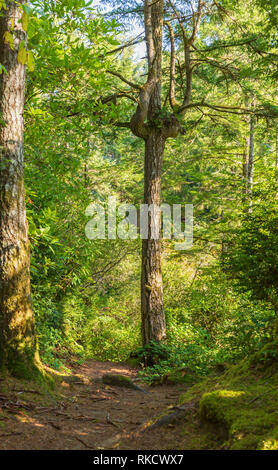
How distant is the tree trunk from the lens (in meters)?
8.84

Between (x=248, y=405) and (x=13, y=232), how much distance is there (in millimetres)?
3087

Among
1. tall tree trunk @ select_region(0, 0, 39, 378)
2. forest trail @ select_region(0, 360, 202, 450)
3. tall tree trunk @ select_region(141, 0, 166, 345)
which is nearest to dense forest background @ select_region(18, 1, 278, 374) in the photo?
tall tree trunk @ select_region(0, 0, 39, 378)

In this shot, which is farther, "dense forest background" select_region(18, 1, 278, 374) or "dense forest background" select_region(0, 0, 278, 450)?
"dense forest background" select_region(18, 1, 278, 374)

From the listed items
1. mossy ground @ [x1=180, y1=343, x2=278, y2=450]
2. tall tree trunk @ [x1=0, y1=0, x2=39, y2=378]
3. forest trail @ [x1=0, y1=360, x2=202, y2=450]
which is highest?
tall tree trunk @ [x1=0, y1=0, x2=39, y2=378]

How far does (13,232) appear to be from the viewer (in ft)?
14.1

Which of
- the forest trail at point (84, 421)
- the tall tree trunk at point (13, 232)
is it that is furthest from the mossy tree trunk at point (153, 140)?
the tall tree trunk at point (13, 232)

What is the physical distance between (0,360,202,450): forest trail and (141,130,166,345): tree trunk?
9.94ft

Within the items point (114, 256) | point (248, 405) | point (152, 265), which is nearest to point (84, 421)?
point (248, 405)

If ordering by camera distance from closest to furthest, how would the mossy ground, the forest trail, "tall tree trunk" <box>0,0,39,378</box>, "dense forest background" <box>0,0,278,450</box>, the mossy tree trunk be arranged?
the mossy ground → the forest trail → "dense forest background" <box>0,0,278,450</box> → "tall tree trunk" <box>0,0,39,378</box> → the mossy tree trunk

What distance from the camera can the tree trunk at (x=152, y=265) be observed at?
884cm

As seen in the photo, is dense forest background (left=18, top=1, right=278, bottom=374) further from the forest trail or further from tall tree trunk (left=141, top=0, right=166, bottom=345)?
the forest trail

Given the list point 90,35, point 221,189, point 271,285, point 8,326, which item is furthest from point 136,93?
point 8,326
